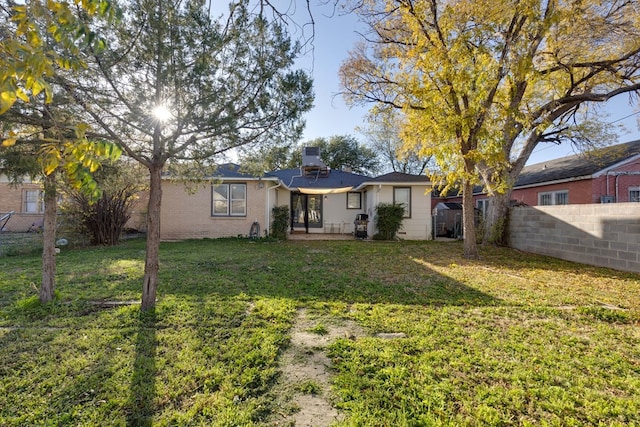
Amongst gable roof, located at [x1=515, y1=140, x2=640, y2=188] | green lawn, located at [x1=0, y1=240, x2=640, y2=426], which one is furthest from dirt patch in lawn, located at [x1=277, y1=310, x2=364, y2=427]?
gable roof, located at [x1=515, y1=140, x2=640, y2=188]

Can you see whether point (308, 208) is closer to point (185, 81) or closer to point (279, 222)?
point (279, 222)

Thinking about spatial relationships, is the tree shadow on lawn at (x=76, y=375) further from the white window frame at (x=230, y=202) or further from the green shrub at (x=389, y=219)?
the green shrub at (x=389, y=219)

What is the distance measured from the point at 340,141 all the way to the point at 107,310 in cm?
2935

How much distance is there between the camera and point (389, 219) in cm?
1425

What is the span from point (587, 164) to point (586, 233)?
9.34 meters

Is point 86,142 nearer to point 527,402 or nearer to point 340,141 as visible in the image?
point 527,402

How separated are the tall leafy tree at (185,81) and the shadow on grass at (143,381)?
2.98 ft

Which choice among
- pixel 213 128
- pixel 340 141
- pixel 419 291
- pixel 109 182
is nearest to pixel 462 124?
pixel 419 291

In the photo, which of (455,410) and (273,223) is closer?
(455,410)

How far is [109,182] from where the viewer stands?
235 inches

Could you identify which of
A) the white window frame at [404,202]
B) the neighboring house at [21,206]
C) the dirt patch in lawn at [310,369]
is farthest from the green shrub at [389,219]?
the neighboring house at [21,206]

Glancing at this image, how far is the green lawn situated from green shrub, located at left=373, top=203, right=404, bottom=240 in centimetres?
784

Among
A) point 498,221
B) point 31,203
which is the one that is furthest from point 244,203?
point 31,203

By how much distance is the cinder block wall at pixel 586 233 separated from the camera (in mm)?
7320
